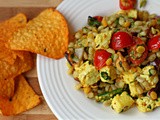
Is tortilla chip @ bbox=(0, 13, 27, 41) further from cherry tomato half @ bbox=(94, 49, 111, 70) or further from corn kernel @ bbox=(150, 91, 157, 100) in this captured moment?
corn kernel @ bbox=(150, 91, 157, 100)

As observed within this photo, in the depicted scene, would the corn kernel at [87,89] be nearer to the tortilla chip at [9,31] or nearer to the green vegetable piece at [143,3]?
the tortilla chip at [9,31]

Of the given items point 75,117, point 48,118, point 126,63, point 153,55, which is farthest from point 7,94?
point 153,55

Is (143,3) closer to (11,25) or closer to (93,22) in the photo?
(93,22)

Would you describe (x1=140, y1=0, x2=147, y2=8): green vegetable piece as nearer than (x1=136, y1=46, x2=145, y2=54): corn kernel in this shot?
No

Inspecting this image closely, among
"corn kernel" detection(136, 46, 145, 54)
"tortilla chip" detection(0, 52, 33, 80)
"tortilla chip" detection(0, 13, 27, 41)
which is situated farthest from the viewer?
"tortilla chip" detection(0, 13, 27, 41)

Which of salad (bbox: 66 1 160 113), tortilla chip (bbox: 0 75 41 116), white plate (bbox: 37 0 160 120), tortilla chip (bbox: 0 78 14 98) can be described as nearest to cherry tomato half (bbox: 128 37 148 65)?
salad (bbox: 66 1 160 113)

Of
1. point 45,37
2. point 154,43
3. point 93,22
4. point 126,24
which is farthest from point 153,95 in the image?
point 45,37

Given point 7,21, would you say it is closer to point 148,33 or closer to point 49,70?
point 49,70

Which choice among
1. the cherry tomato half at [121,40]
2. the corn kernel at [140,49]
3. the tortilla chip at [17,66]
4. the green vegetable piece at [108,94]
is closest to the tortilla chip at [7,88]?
the tortilla chip at [17,66]
